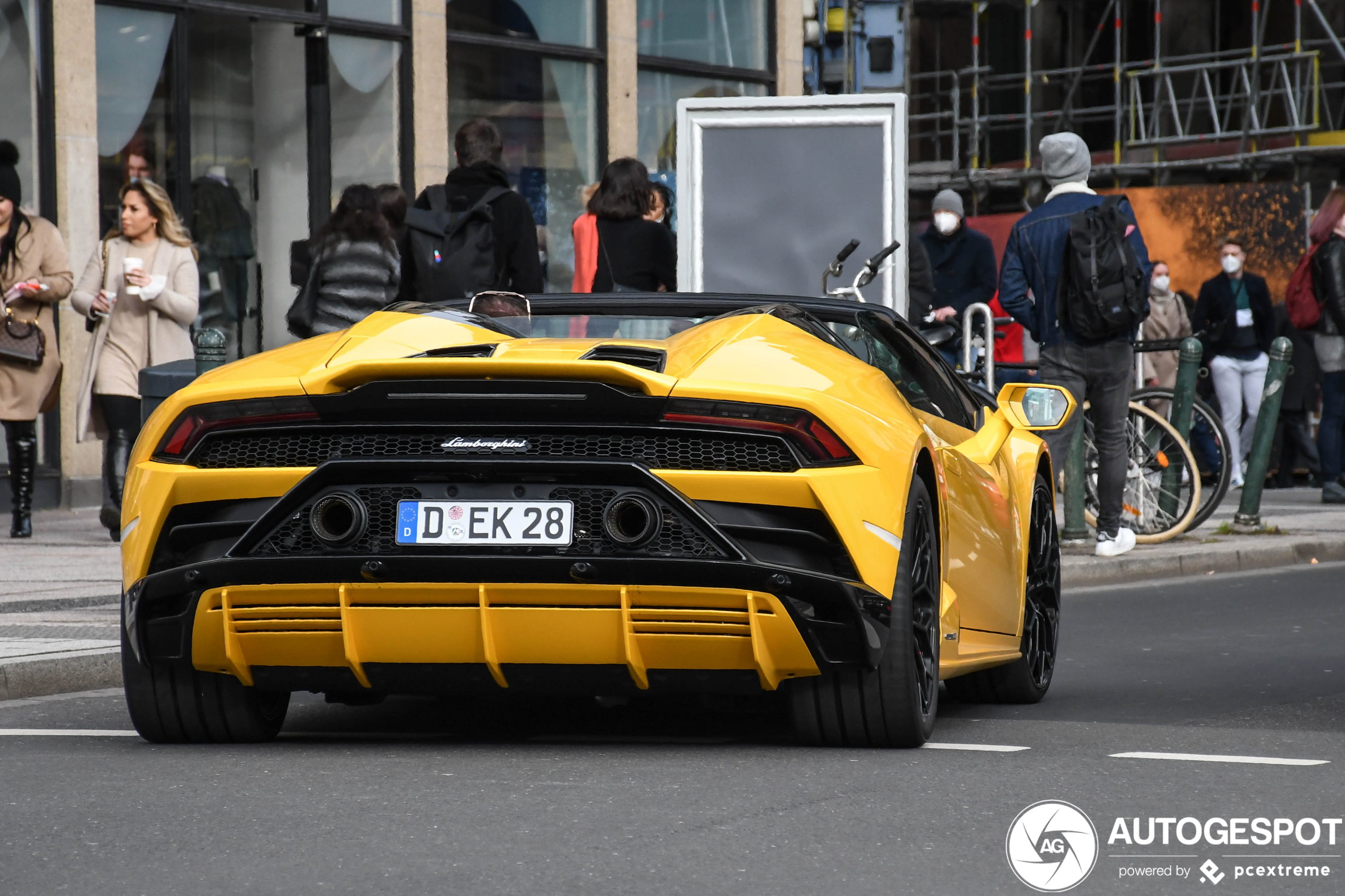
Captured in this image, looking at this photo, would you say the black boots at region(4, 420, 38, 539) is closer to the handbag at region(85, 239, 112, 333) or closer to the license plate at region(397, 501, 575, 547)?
the handbag at region(85, 239, 112, 333)

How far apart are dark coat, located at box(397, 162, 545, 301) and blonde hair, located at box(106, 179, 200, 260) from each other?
77.5 inches

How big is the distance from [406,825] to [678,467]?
112 cm

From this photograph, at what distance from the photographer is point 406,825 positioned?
14.8 ft

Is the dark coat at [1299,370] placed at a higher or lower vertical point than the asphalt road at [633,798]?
higher

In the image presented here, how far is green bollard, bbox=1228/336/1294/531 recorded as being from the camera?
45.0ft

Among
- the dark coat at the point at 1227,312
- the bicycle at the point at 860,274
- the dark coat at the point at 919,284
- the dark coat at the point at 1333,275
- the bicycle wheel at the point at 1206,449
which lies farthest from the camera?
the dark coat at the point at 1227,312

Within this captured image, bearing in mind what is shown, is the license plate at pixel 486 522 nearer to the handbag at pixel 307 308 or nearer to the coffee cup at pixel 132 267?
the handbag at pixel 307 308

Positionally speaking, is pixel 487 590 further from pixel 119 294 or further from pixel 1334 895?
A: pixel 119 294

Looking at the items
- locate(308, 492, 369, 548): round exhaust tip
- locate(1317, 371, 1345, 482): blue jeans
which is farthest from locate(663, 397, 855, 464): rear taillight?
locate(1317, 371, 1345, 482): blue jeans

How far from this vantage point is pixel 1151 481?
12773mm

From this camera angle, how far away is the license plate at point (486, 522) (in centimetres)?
518

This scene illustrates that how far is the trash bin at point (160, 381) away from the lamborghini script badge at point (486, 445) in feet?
19.7

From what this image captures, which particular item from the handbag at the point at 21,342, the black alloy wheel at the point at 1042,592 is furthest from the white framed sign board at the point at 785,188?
the black alloy wheel at the point at 1042,592

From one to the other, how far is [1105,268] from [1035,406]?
401cm
